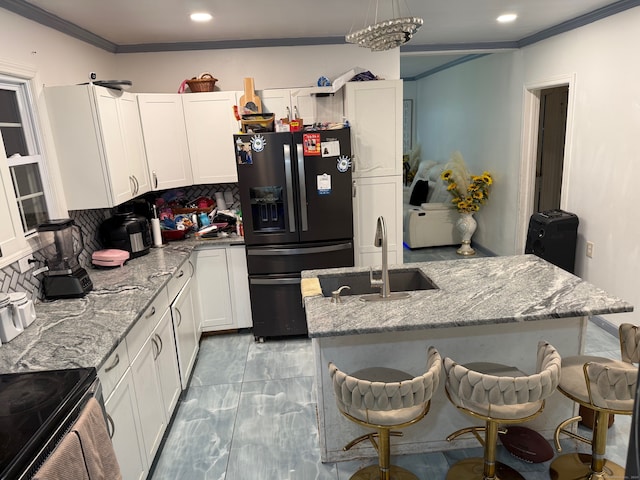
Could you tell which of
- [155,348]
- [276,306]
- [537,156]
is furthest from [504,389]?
[537,156]

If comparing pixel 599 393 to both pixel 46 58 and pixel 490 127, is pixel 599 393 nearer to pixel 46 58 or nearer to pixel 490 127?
pixel 46 58

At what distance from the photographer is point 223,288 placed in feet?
12.6

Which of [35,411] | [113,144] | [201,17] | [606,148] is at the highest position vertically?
[201,17]

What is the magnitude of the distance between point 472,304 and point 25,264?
7.82 feet

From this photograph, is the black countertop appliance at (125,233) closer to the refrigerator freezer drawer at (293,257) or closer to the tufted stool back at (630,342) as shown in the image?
the refrigerator freezer drawer at (293,257)

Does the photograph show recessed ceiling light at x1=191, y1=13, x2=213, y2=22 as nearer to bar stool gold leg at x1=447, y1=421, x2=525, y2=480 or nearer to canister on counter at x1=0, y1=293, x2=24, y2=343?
canister on counter at x1=0, y1=293, x2=24, y2=343

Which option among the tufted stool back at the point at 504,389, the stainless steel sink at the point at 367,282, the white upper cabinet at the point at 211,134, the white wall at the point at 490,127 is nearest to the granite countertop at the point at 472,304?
the stainless steel sink at the point at 367,282

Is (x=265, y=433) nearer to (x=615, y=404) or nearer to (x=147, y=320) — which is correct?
(x=147, y=320)

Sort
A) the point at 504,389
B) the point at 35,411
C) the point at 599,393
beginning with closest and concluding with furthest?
the point at 35,411 < the point at 504,389 < the point at 599,393

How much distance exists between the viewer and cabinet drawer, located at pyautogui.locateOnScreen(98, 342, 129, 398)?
6.15ft

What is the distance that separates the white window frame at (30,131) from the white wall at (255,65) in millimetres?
1458

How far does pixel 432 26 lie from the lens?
382 cm

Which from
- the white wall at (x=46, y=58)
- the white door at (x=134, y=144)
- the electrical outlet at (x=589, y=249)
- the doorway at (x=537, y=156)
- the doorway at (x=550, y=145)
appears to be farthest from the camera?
the doorway at (x=550, y=145)

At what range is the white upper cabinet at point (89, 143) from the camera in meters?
2.74
